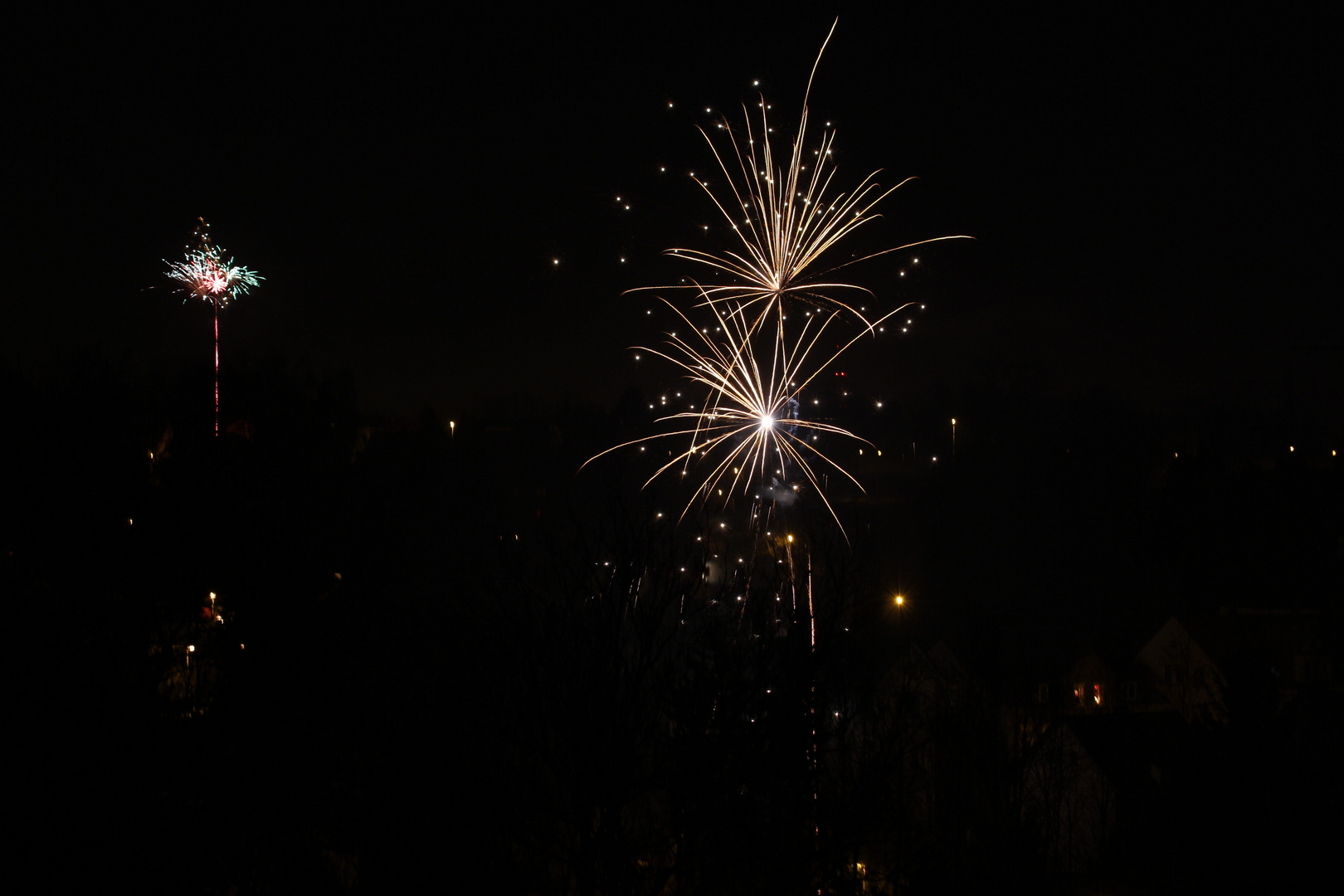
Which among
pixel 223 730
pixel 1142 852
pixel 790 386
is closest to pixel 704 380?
pixel 790 386

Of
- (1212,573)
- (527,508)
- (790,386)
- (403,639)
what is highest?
(527,508)

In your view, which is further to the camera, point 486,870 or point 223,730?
point 223,730

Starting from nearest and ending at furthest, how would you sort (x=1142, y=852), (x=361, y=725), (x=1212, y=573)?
(x=361, y=725) → (x=1142, y=852) → (x=1212, y=573)

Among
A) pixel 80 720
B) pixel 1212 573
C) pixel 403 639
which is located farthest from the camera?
pixel 1212 573

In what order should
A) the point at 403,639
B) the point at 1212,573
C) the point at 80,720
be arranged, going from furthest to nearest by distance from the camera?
the point at 1212,573 → the point at 403,639 → the point at 80,720

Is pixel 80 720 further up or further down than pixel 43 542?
further down

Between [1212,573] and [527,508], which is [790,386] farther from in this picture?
[1212,573]

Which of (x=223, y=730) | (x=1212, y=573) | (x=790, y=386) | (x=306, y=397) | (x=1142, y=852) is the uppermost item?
(x=306, y=397)

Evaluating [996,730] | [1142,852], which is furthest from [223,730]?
[1142,852]

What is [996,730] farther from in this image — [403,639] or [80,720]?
[80,720]
